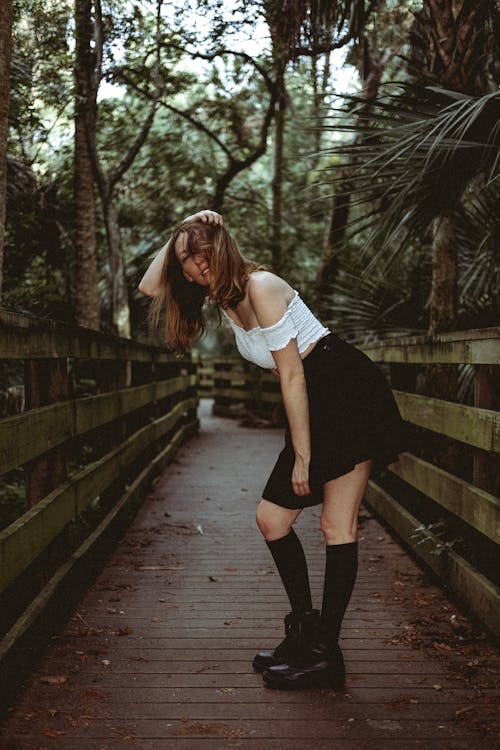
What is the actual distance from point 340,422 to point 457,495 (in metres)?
1.11

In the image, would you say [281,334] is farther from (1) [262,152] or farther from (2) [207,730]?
(1) [262,152]

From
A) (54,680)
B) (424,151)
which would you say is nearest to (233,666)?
(54,680)

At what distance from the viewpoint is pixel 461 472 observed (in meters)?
4.61

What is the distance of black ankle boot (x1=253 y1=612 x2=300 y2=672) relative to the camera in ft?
10.00

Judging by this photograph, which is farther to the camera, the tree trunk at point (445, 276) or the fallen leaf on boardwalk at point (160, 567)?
the tree trunk at point (445, 276)

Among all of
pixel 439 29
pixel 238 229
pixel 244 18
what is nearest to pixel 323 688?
pixel 439 29

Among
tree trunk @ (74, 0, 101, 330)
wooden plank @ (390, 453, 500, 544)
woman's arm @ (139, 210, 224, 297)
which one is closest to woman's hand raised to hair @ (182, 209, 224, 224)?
woman's arm @ (139, 210, 224, 297)

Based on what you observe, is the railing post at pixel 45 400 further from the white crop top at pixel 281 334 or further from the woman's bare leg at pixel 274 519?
the woman's bare leg at pixel 274 519

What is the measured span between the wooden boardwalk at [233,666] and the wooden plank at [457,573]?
0.32 feet

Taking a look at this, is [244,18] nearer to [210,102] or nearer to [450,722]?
[210,102]

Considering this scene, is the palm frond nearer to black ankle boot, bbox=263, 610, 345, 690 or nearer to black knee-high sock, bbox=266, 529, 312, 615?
black knee-high sock, bbox=266, 529, 312, 615

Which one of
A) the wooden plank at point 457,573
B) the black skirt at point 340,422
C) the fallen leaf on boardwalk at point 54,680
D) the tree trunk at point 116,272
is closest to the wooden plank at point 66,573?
the fallen leaf on boardwalk at point 54,680

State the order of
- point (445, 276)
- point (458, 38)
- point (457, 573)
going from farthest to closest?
1. point (445, 276)
2. point (458, 38)
3. point (457, 573)

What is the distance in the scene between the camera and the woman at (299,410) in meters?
2.80
